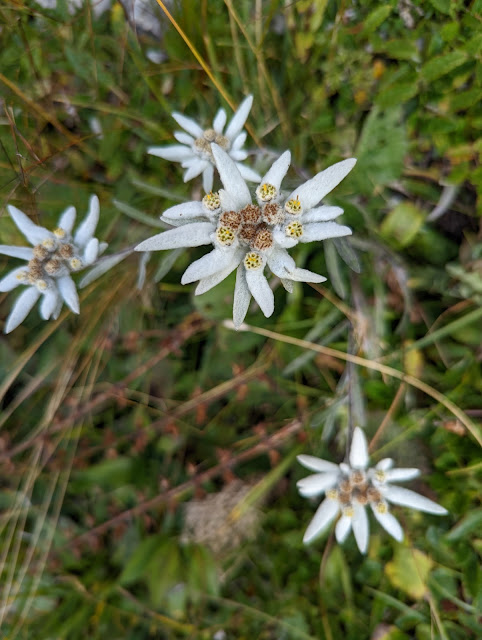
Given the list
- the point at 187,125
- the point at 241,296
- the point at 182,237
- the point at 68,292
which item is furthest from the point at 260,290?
the point at 187,125

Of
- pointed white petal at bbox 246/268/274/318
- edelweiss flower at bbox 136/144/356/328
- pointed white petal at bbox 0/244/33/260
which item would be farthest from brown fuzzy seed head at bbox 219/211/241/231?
pointed white petal at bbox 0/244/33/260

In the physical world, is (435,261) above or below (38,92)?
below

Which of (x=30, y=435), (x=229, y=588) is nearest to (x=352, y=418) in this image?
(x=229, y=588)

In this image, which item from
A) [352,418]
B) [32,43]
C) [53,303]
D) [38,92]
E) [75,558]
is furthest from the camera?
[75,558]

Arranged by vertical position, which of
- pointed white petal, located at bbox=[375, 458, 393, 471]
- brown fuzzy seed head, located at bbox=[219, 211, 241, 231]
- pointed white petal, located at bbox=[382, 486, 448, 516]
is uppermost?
brown fuzzy seed head, located at bbox=[219, 211, 241, 231]

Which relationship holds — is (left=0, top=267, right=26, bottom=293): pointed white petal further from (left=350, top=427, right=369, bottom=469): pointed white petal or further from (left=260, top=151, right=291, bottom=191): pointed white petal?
(left=350, top=427, right=369, bottom=469): pointed white petal

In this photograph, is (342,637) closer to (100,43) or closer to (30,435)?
(30,435)
